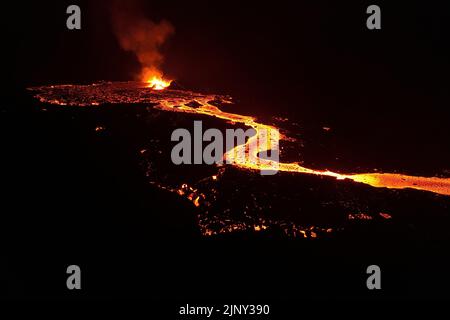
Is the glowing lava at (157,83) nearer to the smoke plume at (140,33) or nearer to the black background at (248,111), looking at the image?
the black background at (248,111)

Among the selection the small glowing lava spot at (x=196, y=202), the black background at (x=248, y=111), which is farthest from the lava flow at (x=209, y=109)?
the small glowing lava spot at (x=196, y=202)

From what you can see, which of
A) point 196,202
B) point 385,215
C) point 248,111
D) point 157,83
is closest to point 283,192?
point 196,202

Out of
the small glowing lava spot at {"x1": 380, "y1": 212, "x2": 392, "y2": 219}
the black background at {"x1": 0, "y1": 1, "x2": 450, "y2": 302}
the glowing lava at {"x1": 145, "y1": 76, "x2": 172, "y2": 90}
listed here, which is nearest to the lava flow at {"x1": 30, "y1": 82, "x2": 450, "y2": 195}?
the glowing lava at {"x1": 145, "y1": 76, "x2": 172, "y2": 90}

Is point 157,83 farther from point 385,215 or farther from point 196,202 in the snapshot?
point 385,215

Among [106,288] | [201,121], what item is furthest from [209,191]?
[201,121]

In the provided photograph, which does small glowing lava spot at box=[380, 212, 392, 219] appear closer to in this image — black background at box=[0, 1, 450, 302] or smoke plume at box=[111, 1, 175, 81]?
black background at box=[0, 1, 450, 302]

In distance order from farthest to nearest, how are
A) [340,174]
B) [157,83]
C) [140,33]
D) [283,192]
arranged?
[140,33], [157,83], [340,174], [283,192]

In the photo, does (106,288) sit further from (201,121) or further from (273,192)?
(201,121)
